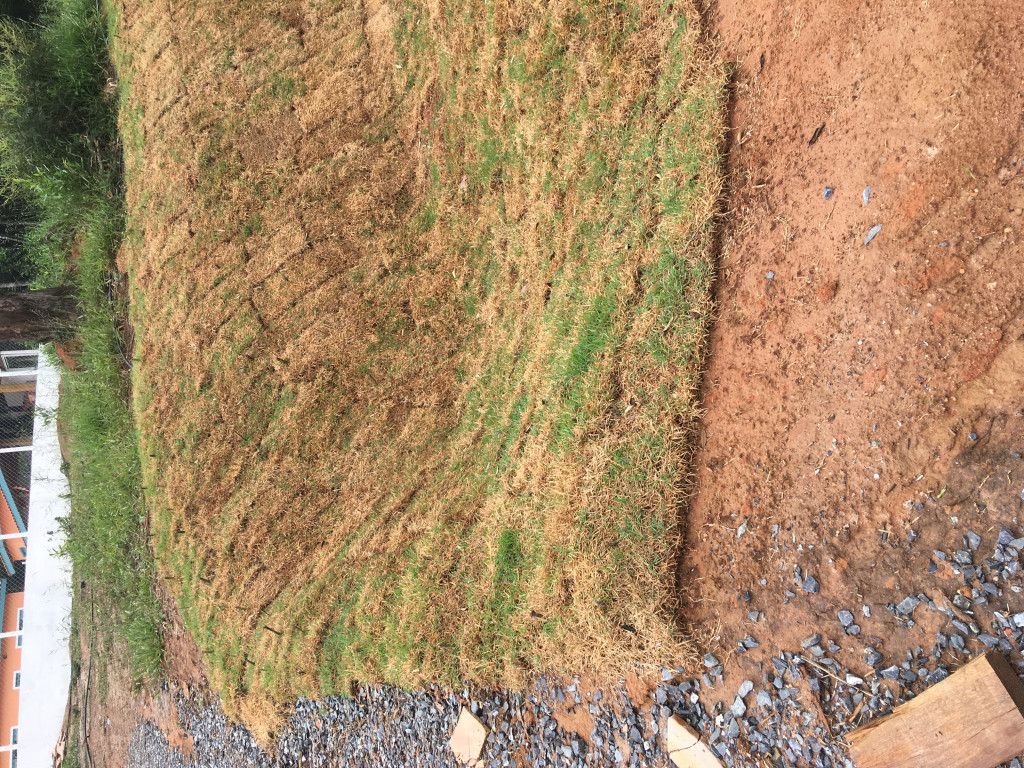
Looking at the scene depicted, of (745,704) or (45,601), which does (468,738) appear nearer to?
(745,704)

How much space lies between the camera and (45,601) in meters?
9.00

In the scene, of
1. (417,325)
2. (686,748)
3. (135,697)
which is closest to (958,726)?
(686,748)

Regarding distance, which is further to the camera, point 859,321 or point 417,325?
point 417,325

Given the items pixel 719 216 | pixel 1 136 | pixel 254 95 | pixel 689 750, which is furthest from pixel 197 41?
pixel 689 750

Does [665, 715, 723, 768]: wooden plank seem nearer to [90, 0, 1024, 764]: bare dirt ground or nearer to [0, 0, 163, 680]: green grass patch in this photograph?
[90, 0, 1024, 764]: bare dirt ground

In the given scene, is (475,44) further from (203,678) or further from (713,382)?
(203,678)

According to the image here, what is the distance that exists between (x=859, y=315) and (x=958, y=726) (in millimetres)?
1900

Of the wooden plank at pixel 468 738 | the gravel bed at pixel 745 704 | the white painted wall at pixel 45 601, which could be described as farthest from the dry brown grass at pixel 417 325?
the white painted wall at pixel 45 601

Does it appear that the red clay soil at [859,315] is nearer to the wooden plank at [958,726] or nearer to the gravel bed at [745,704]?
the gravel bed at [745,704]

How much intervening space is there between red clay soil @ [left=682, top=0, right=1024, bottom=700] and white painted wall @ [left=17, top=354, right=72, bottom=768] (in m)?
9.04

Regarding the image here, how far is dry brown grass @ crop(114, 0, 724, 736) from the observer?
13.4ft

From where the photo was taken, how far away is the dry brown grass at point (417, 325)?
408cm

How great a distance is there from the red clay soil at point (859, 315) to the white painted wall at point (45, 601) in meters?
9.04

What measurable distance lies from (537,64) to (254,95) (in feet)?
11.4
